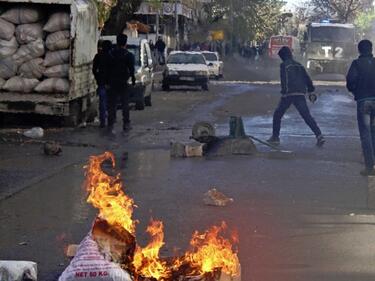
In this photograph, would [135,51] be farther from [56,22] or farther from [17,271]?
[17,271]

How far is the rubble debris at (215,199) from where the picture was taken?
899 cm

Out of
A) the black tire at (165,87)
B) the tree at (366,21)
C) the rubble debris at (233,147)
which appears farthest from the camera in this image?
the tree at (366,21)

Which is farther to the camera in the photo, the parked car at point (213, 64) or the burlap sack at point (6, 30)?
the parked car at point (213, 64)

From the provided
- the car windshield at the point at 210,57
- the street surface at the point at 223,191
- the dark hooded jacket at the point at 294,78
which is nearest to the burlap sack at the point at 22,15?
the street surface at the point at 223,191

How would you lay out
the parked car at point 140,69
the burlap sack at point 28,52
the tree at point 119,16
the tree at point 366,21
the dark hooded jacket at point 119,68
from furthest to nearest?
the tree at point 366,21
the tree at point 119,16
the parked car at point 140,69
the dark hooded jacket at point 119,68
the burlap sack at point 28,52

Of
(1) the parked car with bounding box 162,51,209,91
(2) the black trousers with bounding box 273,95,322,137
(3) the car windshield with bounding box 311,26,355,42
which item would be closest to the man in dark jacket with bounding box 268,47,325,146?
(2) the black trousers with bounding box 273,95,322,137

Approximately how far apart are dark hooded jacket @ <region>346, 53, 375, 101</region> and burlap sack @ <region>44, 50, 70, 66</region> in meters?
6.62

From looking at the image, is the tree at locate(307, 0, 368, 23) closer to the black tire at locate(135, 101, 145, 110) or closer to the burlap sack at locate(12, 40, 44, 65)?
the black tire at locate(135, 101, 145, 110)

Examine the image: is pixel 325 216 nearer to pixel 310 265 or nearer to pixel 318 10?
pixel 310 265

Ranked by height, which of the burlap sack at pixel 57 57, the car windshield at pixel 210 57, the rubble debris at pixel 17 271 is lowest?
the car windshield at pixel 210 57

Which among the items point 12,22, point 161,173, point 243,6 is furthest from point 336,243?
point 243,6

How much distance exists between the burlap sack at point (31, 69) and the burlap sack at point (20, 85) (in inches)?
3.9

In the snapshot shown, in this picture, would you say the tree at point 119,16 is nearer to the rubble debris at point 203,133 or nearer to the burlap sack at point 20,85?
the burlap sack at point 20,85

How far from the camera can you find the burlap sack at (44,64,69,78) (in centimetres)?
1608
